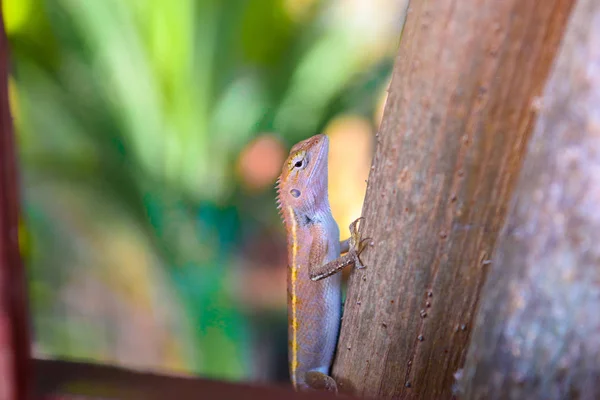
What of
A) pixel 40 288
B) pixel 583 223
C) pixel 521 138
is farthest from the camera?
pixel 40 288

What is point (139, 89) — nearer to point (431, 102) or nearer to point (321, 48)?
point (321, 48)

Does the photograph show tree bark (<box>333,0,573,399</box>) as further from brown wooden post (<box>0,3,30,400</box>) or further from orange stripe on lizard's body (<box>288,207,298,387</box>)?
brown wooden post (<box>0,3,30,400</box>)

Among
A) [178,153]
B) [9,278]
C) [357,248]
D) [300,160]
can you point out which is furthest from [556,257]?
[178,153]

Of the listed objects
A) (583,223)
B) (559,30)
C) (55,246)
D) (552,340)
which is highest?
(559,30)

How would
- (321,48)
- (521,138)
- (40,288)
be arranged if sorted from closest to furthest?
1. (521,138)
2. (321,48)
3. (40,288)

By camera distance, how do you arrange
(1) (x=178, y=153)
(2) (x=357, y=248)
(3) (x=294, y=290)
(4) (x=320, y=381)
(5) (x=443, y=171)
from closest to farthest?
1. (5) (x=443, y=171)
2. (2) (x=357, y=248)
3. (4) (x=320, y=381)
4. (3) (x=294, y=290)
5. (1) (x=178, y=153)

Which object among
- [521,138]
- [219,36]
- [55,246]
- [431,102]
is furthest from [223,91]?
[521,138]

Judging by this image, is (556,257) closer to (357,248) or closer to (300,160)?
(357,248)
